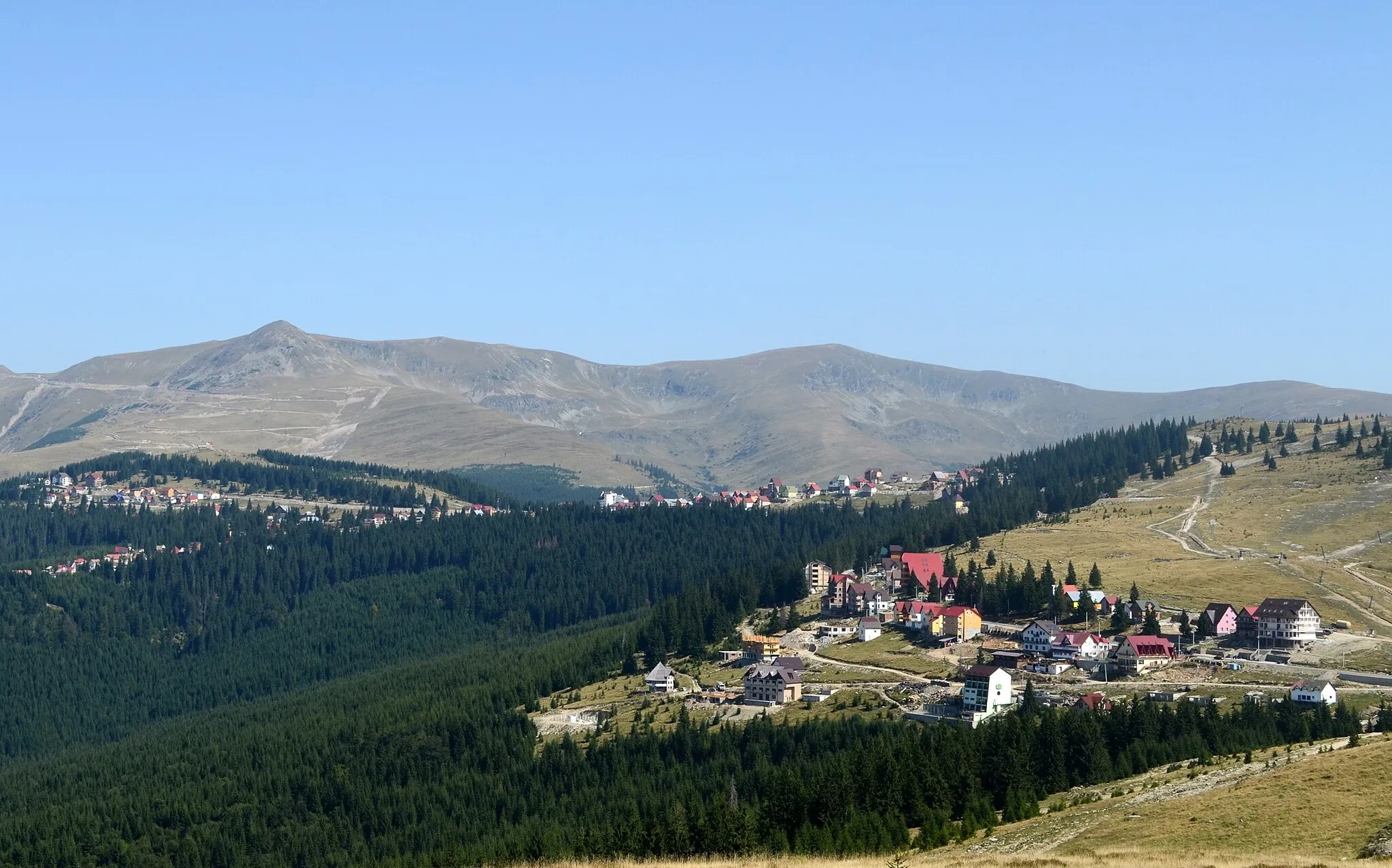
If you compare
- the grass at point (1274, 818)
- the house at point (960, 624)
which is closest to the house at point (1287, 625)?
the house at point (960, 624)

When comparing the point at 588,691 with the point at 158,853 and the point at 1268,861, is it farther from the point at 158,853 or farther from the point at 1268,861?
the point at 1268,861

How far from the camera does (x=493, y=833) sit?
396 ft

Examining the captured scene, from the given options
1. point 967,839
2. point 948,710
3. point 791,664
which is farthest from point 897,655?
point 967,839

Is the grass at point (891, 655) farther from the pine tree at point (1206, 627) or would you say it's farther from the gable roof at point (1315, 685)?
the gable roof at point (1315, 685)

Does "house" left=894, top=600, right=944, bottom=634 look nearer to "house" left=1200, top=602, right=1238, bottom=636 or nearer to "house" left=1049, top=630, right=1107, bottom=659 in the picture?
"house" left=1049, top=630, right=1107, bottom=659

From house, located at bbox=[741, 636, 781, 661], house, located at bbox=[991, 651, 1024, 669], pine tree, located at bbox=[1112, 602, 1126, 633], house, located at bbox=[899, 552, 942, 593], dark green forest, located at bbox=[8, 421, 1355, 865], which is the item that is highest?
house, located at bbox=[899, 552, 942, 593]

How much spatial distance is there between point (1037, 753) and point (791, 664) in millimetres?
48918

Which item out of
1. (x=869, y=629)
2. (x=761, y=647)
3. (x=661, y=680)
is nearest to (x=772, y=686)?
(x=661, y=680)

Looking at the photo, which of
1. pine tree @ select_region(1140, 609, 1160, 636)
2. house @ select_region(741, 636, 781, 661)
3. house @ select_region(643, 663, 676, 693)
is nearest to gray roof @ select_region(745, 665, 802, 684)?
Answer: house @ select_region(643, 663, 676, 693)

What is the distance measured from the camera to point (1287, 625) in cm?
15212

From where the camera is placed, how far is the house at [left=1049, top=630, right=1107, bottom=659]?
14812 centimetres

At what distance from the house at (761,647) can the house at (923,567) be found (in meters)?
25.1

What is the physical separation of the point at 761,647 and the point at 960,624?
21.9 meters

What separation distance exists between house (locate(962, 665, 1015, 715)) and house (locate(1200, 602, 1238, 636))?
35.7 m
